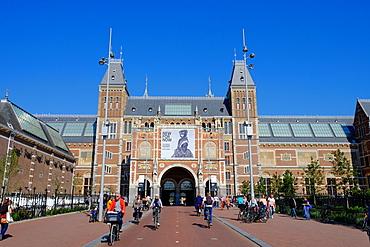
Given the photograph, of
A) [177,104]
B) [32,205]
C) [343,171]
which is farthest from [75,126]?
[343,171]

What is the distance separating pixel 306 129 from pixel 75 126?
48.0 metres

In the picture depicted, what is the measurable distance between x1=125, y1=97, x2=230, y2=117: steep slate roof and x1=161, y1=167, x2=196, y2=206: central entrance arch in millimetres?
12136

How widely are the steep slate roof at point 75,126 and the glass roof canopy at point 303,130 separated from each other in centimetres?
3459

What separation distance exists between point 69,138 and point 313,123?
166 feet

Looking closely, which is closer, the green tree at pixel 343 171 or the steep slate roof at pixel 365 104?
the green tree at pixel 343 171

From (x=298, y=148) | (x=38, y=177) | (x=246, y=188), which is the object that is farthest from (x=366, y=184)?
(x=38, y=177)

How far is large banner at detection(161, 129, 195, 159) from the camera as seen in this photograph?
48625 millimetres

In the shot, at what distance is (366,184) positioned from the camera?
180 feet

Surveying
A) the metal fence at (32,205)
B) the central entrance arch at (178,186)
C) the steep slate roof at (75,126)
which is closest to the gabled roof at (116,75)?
the steep slate roof at (75,126)

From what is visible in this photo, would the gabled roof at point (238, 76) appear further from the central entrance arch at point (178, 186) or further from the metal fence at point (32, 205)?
the metal fence at point (32, 205)

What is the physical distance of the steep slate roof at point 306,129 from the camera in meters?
60.4

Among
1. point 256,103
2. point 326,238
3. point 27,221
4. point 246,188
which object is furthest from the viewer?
point 256,103

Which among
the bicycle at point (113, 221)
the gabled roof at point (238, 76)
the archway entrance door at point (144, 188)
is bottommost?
the bicycle at point (113, 221)

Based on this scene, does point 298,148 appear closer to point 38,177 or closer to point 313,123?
point 313,123
